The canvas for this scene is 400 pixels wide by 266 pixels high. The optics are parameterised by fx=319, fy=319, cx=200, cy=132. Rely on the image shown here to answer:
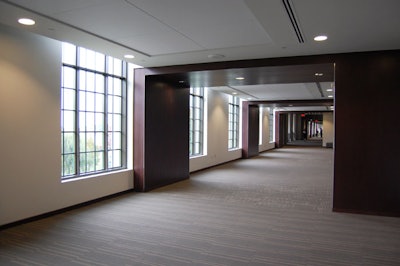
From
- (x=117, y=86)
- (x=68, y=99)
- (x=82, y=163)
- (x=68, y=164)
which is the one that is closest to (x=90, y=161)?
(x=82, y=163)

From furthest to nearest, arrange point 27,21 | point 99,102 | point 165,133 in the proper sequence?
point 165,133 < point 99,102 < point 27,21

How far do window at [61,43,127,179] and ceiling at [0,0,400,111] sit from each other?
87 cm

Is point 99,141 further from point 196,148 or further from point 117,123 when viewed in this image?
point 196,148

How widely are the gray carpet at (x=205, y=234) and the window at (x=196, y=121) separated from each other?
162 inches

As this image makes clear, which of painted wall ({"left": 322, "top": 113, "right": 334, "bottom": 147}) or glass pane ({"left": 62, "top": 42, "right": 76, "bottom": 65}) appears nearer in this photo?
glass pane ({"left": 62, "top": 42, "right": 76, "bottom": 65})

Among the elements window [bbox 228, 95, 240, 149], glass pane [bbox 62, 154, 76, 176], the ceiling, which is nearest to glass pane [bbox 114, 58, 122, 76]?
the ceiling

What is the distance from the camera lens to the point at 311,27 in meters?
4.44

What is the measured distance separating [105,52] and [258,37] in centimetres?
288

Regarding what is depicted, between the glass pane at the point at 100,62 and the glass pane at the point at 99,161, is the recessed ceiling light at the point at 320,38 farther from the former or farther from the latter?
the glass pane at the point at 99,161

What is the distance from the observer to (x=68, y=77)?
6.15m

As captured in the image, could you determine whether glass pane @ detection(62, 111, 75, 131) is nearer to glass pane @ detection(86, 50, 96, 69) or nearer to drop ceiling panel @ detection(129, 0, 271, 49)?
glass pane @ detection(86, 50, 96, 69)

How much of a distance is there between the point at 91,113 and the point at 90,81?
67cm

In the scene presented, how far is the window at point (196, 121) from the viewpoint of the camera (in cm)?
1131

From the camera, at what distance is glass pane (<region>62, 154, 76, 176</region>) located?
610cm
